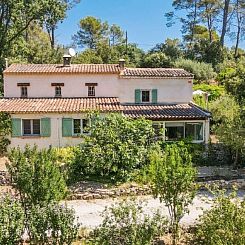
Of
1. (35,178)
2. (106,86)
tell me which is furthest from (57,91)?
(35,178)

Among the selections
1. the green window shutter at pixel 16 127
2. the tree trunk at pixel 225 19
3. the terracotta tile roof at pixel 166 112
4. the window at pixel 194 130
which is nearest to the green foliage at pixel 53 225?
the terracotta tile roof at pixel 166 112

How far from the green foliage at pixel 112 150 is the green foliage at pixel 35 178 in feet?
23.4

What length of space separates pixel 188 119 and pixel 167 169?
46.4ft

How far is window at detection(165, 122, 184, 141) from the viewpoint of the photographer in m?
27.5

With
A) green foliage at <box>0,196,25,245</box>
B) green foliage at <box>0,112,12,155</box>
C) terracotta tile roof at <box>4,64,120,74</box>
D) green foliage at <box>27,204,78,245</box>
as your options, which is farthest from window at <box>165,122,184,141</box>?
green foliage at <box>0,196,25,245</box>

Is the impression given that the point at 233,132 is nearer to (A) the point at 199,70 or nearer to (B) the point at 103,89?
(B) the point at 103,89

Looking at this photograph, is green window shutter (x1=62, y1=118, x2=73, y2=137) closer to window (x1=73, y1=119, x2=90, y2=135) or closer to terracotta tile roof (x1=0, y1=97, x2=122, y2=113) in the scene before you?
window (x1=73, y1=119, x2=90, y2=135)

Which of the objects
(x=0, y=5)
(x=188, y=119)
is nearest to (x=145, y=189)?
(x=188, y=119)

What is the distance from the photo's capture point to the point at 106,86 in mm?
31094

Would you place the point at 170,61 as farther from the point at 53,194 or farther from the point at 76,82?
the point at 53,194

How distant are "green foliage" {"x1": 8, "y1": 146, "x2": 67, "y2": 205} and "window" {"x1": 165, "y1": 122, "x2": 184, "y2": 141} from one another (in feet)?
49.0

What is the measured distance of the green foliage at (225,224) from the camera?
1140 centimetres

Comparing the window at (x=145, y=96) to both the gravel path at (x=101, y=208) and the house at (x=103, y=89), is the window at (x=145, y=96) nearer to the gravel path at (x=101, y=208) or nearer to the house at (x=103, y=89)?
the house at (x=103, y=89)

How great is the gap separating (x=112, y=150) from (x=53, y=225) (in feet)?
32.5
